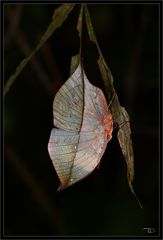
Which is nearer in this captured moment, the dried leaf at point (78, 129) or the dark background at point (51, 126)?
the dried leaf at point (78, 129)

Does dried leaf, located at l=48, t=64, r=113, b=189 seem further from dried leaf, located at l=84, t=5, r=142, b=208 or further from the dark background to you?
the dark background

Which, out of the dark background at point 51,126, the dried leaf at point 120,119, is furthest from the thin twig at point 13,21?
the dried leaf at point 120,119

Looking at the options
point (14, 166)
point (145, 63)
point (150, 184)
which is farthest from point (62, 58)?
point (150, 184)

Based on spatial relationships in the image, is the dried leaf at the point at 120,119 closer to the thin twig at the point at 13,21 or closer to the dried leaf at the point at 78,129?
the dried leaf at the point at 78,129

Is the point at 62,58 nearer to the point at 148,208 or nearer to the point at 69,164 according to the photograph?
the point at 148,208

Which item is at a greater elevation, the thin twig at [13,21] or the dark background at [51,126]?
the thin twig at [13,21]

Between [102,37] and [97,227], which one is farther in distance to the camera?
[102,37]

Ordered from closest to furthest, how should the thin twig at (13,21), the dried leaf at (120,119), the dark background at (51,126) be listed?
the dried leaf at (120,119) → the thin twig at (13,21) → the dark background at (51,126)
